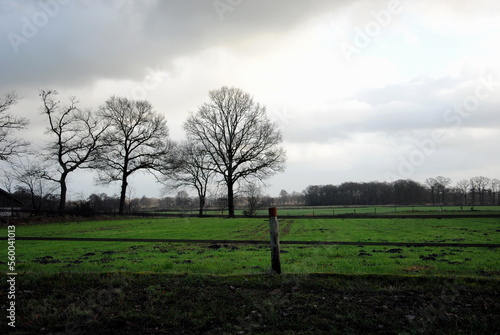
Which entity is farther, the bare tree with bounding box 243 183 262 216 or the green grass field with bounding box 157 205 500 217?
the green grass field with bounding box 157 205 500 217

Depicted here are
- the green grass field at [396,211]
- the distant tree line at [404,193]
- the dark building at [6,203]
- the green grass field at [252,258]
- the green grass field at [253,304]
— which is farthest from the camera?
the distant tree line at [404,193]

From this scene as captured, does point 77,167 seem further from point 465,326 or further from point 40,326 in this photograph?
point 465,326

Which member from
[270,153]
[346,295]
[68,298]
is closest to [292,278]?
[346,295]

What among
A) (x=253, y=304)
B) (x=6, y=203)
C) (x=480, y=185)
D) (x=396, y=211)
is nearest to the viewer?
(x=253, y=304)

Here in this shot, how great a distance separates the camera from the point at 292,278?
5.46m

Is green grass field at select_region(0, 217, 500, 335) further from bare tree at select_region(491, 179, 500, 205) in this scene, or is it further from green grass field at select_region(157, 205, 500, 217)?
bare tree at select_region(491, 179, 500, 205)

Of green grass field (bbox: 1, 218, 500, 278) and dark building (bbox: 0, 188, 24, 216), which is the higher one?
dark building (bbox: 0, 188, 24, 216)

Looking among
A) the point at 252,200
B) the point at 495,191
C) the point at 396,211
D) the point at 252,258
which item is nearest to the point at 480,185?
the point at 495,191

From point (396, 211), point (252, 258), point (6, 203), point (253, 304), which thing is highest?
point (6, 203)

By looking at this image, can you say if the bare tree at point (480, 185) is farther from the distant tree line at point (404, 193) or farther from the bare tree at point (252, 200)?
the bare tree at point (252, 200)

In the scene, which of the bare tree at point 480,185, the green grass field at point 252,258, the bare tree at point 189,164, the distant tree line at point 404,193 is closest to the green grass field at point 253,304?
the green grass field at point 252,258

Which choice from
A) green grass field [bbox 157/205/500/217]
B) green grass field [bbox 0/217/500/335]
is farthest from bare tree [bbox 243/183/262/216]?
green grass field [bbox 0/217/500/335]

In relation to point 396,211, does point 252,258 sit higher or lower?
higher

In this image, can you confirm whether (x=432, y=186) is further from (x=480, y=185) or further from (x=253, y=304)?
(x=253, y=304)
